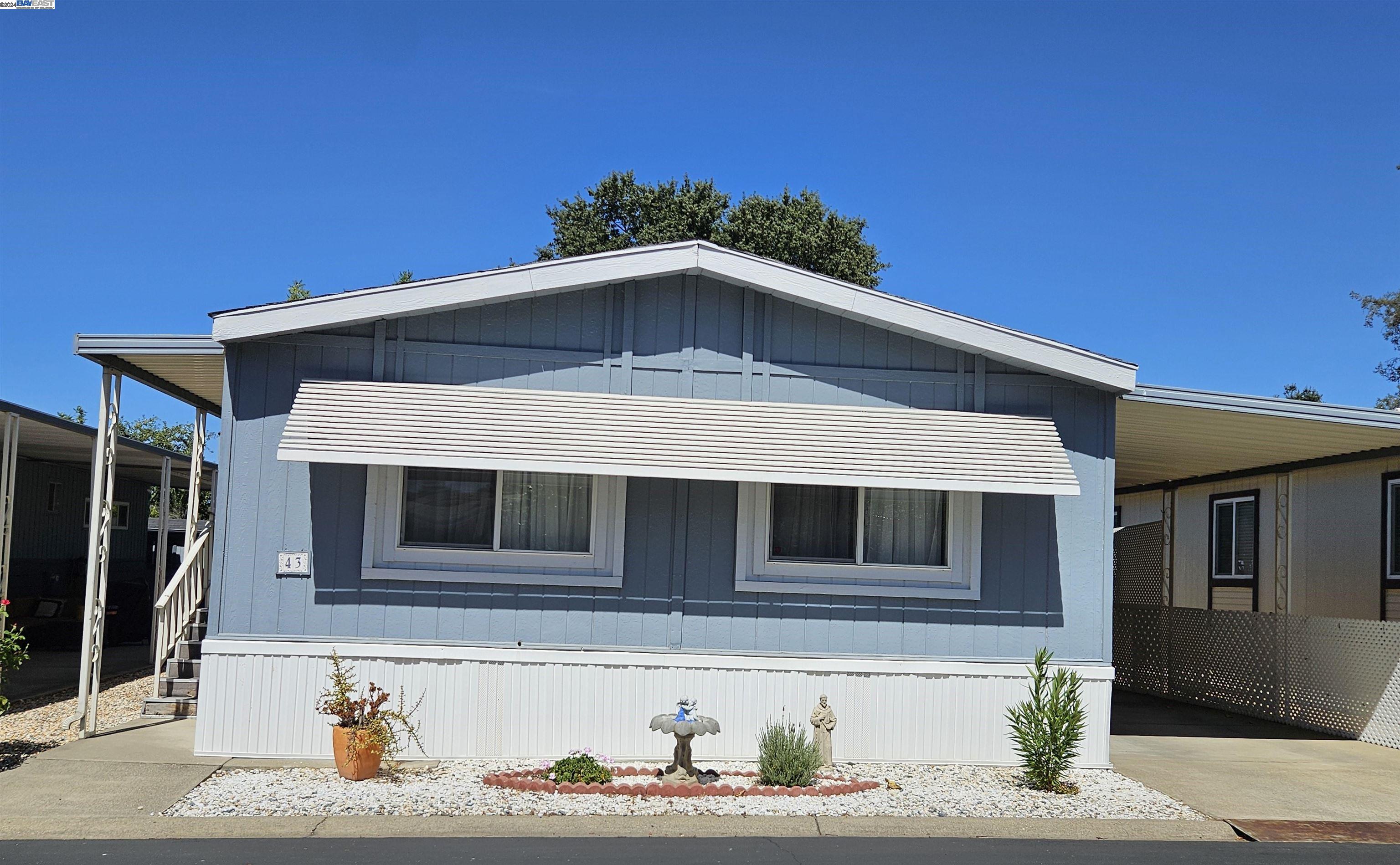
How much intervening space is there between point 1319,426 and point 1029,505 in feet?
9.82

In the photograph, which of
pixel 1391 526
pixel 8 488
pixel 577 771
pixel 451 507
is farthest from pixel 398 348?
pixel 1391 526

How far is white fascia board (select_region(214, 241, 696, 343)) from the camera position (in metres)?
8.35

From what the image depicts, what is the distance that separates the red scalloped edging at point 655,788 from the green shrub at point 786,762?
8cm

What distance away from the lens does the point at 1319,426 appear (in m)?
10.1

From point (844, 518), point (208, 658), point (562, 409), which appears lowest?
point (208, 658)

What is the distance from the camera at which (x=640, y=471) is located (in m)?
8.17

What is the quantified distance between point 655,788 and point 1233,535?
10.1 m

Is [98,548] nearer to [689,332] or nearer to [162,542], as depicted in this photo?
[162,542]

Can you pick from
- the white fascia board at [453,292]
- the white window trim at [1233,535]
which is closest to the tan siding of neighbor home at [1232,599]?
the white window trim at [1233,535]

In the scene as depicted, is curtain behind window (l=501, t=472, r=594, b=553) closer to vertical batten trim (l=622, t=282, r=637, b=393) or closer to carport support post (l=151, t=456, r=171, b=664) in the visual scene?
vertical batten trim (l=622, t=282, r=637, b=393)

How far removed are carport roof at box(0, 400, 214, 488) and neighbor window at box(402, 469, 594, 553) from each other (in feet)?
14.0

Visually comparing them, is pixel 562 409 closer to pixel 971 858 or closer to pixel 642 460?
pixel 642 460

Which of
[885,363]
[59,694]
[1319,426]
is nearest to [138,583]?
[59,694]

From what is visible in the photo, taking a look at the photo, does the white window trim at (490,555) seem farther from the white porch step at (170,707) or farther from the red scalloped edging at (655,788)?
the white porch step at (170,707)
